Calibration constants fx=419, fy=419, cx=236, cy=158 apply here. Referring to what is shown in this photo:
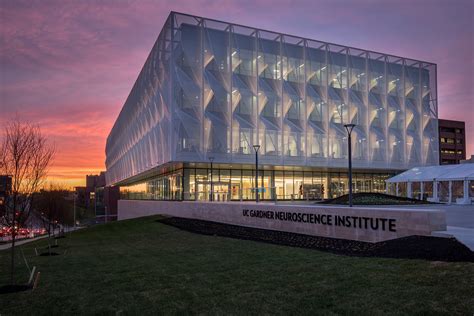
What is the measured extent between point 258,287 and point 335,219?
8918 millimetres

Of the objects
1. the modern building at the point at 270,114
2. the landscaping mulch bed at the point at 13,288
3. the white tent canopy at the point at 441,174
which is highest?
the modern building at the point at 270,114

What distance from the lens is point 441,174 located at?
4669 centimetres

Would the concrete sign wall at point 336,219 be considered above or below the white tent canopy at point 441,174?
below

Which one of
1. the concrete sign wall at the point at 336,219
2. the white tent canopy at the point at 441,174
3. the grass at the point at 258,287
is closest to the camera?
the grass at the point at 258,287

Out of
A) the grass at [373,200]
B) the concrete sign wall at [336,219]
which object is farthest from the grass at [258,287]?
the grass at [373,200]

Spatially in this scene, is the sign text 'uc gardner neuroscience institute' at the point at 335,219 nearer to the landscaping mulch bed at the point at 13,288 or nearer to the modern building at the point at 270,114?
the landscaping mulch bed at the point at 13,288

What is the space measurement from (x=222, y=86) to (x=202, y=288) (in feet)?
134

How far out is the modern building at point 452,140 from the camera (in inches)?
4899

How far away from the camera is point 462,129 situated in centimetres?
12862

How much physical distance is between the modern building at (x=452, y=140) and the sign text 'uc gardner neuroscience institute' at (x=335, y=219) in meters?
117

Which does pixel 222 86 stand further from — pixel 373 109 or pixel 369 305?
pixel 369 305

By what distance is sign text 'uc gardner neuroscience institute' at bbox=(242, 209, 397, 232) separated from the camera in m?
15.0

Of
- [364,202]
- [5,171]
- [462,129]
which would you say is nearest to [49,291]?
[5,171]

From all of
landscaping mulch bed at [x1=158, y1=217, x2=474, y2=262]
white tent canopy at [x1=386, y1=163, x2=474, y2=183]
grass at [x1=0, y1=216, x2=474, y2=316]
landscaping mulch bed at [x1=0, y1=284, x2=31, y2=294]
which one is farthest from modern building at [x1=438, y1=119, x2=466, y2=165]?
landscaping mulch bed at [x1=0, y1=284, x2=31, y2=294]
